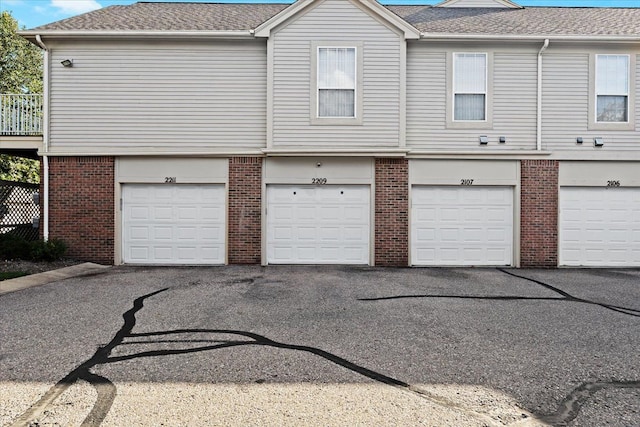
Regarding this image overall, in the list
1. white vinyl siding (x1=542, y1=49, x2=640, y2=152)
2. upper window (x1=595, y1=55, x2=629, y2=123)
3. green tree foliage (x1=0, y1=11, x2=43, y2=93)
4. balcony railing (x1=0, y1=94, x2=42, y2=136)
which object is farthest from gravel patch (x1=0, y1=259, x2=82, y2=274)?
green tree foliage (x1=0, y1=11, x2=43, y2=93)

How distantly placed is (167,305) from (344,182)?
5.61 meters

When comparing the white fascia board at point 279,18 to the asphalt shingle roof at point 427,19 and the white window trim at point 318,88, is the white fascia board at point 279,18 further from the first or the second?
the white window trim at point 318,88

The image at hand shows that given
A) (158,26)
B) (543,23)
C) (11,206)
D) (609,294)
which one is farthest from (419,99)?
(11,206)

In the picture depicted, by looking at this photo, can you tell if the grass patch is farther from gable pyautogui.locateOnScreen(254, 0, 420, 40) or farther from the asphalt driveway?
gable pyautogui.locateOnScreen(254, 0, 420, 40)

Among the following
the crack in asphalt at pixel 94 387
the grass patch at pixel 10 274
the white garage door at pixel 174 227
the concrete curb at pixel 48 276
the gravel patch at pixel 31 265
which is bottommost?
the crack in asphalt at pixel 94 387

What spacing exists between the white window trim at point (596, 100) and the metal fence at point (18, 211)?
607 inches

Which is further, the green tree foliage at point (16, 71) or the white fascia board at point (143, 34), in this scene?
the green tree foliage at point (16, 71)

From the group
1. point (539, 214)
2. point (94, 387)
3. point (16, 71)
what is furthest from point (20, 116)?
point (16, 71)

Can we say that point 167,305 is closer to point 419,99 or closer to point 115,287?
point 115,287

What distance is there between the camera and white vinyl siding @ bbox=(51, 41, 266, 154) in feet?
33.8

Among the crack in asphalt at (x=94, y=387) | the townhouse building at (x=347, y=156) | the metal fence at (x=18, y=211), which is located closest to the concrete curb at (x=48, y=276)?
the townhouse building at (x=347, y=156)

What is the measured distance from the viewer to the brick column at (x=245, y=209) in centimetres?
1030

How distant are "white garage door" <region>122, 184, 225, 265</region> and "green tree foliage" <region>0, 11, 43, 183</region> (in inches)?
741

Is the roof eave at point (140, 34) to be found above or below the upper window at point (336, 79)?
above
